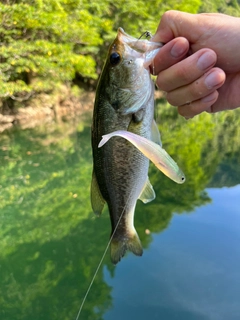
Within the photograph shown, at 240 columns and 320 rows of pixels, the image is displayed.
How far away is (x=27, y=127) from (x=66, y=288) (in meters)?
9.02

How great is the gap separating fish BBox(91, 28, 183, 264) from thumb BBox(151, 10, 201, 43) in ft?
0.32

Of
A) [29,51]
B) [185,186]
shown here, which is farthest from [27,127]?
[185,186]

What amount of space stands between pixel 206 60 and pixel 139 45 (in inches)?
13.4

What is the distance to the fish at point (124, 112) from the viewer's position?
163cm

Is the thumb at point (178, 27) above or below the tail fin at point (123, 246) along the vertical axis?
above

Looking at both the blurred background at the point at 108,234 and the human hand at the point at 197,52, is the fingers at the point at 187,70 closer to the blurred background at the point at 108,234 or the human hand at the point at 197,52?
the human hand at the point at 197,52

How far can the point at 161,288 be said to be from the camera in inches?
128

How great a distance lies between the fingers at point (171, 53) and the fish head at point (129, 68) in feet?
0.43

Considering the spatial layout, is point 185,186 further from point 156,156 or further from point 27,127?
point 27,127

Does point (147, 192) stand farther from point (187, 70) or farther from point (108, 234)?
point (108, 234)

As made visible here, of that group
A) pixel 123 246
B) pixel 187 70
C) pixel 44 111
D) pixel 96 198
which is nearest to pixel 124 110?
pixel 187 70

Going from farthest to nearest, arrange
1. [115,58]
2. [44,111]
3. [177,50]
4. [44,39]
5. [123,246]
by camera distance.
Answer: [44,111]
[44,39]
[123,246]
[177,50]
[115,58]

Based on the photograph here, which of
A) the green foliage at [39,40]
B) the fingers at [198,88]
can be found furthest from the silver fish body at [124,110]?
the green foliage at [39,40]

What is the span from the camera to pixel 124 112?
5.41 ft
